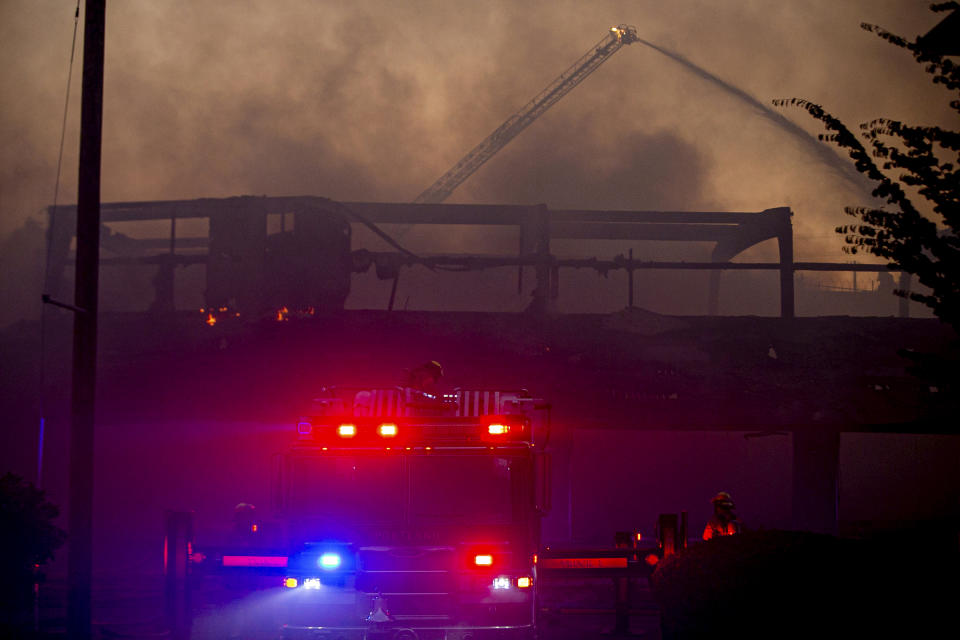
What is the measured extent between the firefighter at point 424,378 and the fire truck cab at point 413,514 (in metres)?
0.26

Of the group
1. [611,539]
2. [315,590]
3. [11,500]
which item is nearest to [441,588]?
[315,590]

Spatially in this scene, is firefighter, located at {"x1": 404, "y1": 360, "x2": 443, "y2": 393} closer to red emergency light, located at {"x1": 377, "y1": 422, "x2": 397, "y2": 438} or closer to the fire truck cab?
the fire truck cab

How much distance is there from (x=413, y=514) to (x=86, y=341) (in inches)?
143

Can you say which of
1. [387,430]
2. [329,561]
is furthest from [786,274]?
[329,561]

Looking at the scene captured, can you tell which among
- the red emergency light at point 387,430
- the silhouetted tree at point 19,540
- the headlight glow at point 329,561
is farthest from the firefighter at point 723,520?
the silhouetted tree at point 19,540

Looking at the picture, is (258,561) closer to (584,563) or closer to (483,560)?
(483,560)

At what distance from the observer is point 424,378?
10.6 meters

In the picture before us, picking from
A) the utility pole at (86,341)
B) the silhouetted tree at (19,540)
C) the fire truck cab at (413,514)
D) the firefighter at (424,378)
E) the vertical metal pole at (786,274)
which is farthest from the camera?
the vertical metal pole at (786,274)

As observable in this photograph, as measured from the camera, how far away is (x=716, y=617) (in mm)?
7277

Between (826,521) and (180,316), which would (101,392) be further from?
(826,521)

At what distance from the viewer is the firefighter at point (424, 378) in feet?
34.7

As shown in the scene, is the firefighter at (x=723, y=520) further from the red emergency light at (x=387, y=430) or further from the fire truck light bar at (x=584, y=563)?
the red emergency light at (x=387, y=430)

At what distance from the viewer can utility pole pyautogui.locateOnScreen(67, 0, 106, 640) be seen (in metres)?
9.58

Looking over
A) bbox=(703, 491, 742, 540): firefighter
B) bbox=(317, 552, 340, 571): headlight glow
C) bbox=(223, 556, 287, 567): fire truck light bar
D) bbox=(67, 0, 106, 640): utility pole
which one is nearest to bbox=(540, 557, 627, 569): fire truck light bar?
bbox=(703, 491, 742, 540): firefighter
